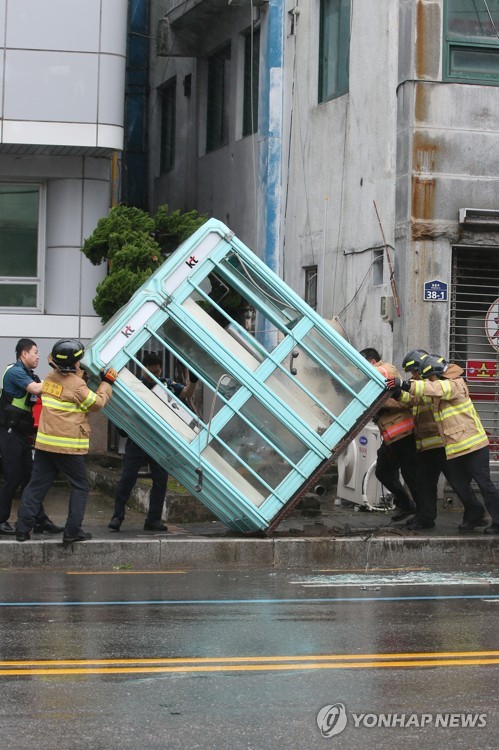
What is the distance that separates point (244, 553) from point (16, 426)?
2.42 m

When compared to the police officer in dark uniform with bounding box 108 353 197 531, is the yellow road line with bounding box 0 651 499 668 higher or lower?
lower

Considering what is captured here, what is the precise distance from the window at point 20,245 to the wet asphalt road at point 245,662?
24.6ft

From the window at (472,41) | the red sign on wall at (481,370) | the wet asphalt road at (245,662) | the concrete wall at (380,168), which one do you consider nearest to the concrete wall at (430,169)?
the concrete wall at (380,168)

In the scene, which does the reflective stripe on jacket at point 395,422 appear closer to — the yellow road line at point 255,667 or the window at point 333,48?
the window at point 333,48

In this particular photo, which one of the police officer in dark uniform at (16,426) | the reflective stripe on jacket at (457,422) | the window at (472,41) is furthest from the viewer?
the window at (472,41)

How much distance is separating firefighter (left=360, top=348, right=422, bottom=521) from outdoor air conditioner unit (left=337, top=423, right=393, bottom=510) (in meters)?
0.71

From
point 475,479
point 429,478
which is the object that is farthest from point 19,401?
point 475,479

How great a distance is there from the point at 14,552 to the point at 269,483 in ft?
7.47

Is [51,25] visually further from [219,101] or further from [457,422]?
[457,422]

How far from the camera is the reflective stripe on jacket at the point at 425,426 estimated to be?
42.2 feet

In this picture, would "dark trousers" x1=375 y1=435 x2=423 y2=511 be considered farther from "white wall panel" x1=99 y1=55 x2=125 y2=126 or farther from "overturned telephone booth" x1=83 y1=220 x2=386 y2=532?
"white wall panel" x1=99 y1=55 x2=125 y2=126

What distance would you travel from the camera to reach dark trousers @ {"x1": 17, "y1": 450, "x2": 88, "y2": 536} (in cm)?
1152

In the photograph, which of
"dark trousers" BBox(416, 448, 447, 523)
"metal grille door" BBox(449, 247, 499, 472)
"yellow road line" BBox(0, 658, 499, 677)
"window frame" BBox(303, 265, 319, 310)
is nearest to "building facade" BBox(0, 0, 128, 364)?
"window frame" BBox(303, 265, 319, 310)

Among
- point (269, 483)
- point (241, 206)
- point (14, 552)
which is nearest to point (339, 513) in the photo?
point (269, 483)
